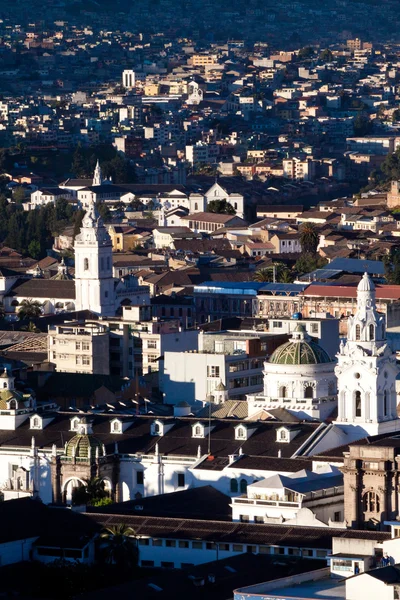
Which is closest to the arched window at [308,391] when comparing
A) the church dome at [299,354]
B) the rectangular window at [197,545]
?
the church dome at [299,354]

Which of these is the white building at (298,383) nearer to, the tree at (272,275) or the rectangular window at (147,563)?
the rectangular window at (147,563)

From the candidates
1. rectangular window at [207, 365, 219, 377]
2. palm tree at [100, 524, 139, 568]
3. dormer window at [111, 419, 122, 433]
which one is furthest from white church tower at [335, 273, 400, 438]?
rectangular window at [207, 365, 219, 377]

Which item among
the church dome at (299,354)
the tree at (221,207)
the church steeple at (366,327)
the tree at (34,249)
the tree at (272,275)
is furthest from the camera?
the tree at (221,207)

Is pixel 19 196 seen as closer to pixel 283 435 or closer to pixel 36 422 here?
pixel 36 422

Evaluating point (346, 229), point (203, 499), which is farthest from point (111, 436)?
point (346, 229)

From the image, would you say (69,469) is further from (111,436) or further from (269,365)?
(269,365)
